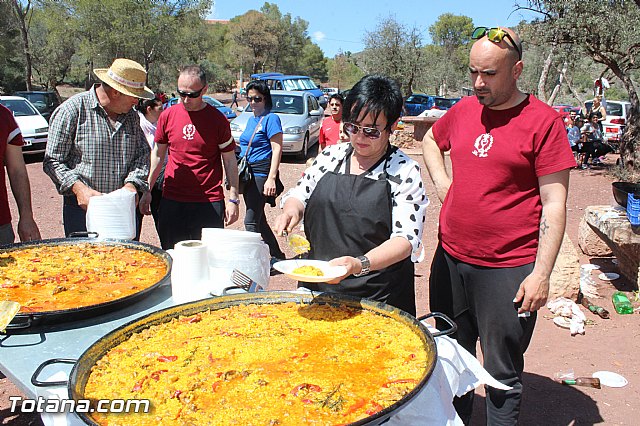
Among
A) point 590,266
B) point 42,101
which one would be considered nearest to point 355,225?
point 590,266

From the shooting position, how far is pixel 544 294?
7.72 feet

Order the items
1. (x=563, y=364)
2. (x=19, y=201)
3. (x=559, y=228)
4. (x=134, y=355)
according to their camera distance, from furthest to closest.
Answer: (x=563, y=364)
(x=19, y=201)
(x=559, y=228)
(x=134, y=355)

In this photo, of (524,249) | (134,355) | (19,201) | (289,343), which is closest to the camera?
(134,355)

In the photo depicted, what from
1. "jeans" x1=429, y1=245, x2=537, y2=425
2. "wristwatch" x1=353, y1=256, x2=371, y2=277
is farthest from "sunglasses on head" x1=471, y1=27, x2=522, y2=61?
"wristwatch" x1=353, y1=256, x2=371, y2=277

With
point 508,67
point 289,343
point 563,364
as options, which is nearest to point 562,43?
point 563,364

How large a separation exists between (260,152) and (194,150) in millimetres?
1718

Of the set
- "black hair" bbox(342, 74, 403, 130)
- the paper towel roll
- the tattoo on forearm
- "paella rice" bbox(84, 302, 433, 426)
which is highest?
"black hair" bbox(342, 74, 403, 130)

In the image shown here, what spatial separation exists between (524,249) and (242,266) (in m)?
1.27

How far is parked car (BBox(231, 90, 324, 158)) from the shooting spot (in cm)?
1391

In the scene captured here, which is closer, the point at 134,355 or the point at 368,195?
the point at 134,355

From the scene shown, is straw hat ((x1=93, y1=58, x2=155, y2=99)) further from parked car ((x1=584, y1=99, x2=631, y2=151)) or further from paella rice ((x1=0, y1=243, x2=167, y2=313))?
parked car ((x1=584, y1=99, x2=631, y2=151))

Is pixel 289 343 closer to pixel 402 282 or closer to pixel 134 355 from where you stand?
pixel 134 355

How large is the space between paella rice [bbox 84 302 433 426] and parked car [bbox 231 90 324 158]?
11422 millimetres

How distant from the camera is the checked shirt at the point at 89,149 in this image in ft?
11.0
